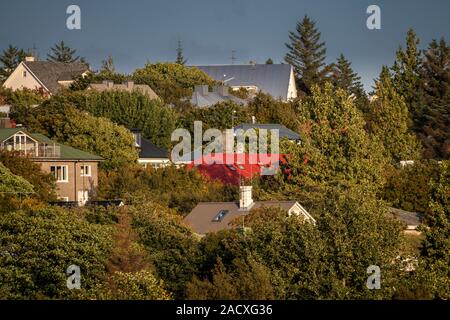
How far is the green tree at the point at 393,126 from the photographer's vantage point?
286ft

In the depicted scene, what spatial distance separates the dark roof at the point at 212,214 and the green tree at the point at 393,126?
30124 mm

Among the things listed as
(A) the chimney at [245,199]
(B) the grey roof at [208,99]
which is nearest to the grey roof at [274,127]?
(B) the grey roof at [208,99]

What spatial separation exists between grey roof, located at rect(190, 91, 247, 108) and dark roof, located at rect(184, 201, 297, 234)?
147ft

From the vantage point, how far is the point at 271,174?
70.9 m

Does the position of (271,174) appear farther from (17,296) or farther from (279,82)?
(279,82)

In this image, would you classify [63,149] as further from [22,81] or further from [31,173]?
[22,81]

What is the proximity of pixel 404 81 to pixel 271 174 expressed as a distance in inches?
1249

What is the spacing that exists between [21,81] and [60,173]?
49202 mm

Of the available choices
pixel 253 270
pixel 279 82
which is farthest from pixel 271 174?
pixel 279 82

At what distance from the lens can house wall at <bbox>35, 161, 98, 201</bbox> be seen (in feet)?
220

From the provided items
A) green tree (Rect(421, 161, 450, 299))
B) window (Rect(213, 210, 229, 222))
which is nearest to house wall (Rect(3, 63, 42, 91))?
window (Rect(213, 210, 229, 222))

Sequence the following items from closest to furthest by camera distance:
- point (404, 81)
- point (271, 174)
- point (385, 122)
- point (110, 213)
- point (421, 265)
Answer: point (421, 265)
point (110, 213)
point (271, 174)
point (385, 122)
point (404, 81)

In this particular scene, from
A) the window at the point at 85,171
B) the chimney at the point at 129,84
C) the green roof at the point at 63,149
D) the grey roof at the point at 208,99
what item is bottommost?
the window at the point at 85,171

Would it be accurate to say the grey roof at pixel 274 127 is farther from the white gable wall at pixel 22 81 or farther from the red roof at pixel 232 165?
the white gable wall at pixel 22 81
